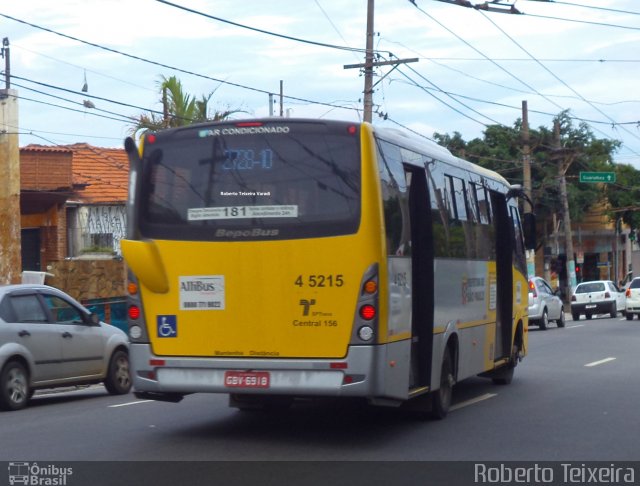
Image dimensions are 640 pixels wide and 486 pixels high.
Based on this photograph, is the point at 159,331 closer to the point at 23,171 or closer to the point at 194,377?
the point at 194,377

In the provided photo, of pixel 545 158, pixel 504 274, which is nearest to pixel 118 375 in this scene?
pixel 504 274

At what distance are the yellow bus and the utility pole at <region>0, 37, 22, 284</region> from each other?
1802cm

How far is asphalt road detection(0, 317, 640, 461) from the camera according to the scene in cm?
991

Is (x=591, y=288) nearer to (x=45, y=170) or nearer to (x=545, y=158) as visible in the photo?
(x=545, y=158)

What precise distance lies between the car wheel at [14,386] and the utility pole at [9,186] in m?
14.1

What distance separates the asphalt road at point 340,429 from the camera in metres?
9.91

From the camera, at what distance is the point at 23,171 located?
1245 inches

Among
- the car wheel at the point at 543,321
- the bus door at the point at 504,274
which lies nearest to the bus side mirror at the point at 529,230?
the bus door at the point at 504,274

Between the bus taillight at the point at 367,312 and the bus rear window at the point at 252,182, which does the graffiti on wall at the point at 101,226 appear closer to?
the bus rear window at the point at 252,182

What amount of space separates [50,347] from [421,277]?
5.58 meters

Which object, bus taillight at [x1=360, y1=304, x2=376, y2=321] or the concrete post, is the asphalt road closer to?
bus taillight at [x1=360, y1=304, x2=376, y2=321]

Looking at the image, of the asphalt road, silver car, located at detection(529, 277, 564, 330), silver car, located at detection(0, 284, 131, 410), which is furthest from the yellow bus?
silver car, located at detection(529, 277, 564, 330)

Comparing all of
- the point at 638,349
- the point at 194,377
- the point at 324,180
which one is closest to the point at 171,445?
the point at 194,377

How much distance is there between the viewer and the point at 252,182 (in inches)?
407
